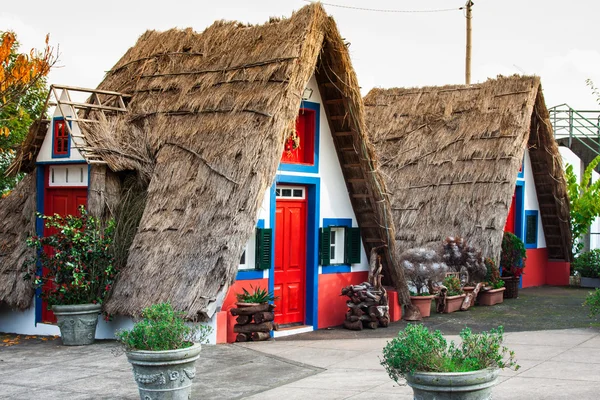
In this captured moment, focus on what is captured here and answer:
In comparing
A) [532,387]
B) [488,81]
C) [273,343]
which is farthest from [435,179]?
[532,387]

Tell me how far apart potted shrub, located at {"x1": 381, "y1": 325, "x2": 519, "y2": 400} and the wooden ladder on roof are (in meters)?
6.70

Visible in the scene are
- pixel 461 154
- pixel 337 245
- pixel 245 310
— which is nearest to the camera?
pixel 245 310

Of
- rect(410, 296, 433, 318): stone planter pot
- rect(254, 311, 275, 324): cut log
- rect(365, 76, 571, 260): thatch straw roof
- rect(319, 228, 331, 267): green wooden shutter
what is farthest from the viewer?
rect(365, 76, 571, 260): thatch straw roof

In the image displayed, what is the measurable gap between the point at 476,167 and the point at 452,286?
3.33 metres

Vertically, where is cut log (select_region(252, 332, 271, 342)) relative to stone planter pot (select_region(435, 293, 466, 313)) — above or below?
below

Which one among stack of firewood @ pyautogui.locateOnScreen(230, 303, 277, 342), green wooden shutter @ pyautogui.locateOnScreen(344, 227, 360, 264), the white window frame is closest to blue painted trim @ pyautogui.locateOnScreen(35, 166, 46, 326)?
stack of firewood @ pyautogui.locateOnScreen(230, 303, 277, 342)

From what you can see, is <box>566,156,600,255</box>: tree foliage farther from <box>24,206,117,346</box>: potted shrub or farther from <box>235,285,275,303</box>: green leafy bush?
<box>24,206,117,346</box>: potted shrub

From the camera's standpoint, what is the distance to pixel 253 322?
12.5m

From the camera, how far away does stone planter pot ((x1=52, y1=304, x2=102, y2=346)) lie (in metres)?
12.0

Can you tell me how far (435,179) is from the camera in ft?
62.4

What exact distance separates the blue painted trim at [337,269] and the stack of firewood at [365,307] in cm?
54

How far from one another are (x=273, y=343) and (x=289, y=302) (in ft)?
4.95

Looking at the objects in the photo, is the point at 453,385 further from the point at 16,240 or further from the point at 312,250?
the point at 16,240

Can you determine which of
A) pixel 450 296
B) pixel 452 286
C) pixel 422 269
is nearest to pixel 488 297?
pixel 452 286
